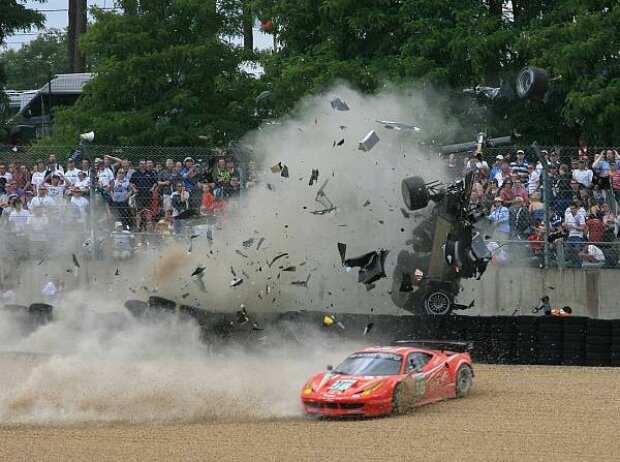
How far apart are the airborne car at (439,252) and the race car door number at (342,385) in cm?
351

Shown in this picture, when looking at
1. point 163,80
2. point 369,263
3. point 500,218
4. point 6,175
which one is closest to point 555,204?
point 500,218

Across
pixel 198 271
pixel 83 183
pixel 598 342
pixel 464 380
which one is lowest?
pixel 464 380

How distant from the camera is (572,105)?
2244 cm

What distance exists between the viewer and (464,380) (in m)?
14.9

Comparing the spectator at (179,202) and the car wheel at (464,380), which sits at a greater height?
the spectator at (179,202)

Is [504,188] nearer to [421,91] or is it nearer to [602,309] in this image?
[602,309]

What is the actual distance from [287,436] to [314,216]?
5.87m

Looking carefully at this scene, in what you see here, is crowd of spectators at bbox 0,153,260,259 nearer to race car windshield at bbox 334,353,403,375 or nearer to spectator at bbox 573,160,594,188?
race car windshield at bbox 334,353,403,375

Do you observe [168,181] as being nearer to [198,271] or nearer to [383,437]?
[198,271]

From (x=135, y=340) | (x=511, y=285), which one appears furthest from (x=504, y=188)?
(x=135, y=340)

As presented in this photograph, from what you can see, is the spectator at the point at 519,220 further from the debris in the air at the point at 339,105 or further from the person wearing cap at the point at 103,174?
the person wearing cap at the point at 103,174

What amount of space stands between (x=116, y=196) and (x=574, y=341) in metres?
8.01

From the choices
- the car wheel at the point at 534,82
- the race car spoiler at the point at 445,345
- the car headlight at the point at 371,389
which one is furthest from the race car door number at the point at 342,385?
the car wheel at the point at 534,82

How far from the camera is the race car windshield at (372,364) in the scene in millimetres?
13867
